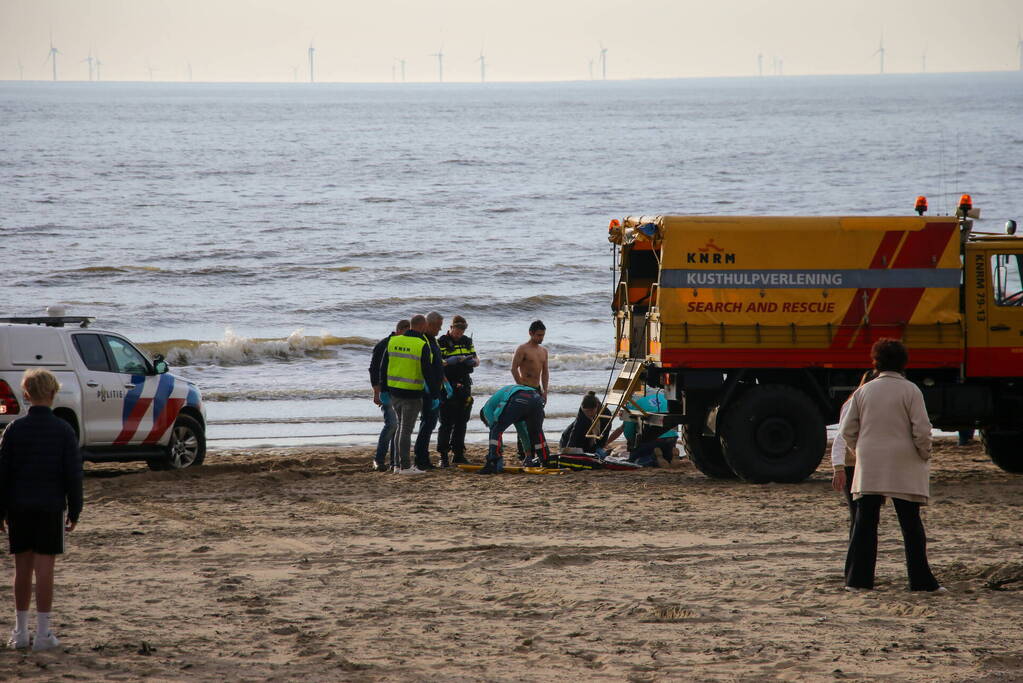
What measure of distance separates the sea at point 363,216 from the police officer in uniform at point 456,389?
10.2ft

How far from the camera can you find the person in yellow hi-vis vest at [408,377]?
1340 cm

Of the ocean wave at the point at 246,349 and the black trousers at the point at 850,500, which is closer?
the black trousers at the point at 850,500

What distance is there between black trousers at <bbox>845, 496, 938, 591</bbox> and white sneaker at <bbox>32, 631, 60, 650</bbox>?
4.69 metres

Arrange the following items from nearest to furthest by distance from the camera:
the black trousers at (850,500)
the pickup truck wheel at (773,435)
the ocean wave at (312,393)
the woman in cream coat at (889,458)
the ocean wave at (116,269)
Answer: the woman in cream coat at (889,458) < the black trousers at (850,500) < the pickup truck wheel at (773,435) < the ocean wave at (312,393) < the ocean wave at (116,269)

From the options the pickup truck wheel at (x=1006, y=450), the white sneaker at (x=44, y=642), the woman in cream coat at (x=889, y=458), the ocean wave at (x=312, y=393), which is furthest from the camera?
the ocean wave at (x=312, y=393)

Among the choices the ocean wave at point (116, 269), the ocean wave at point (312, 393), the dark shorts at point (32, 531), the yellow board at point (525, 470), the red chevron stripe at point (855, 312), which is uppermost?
the ocean wave at point (116, 269)

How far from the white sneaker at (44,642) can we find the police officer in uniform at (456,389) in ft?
25.3

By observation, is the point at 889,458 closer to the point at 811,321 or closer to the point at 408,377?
the point at 811,321

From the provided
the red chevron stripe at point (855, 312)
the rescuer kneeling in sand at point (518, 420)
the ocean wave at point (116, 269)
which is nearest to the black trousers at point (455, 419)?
the rescuer kneeling in sand at point (518, 420)

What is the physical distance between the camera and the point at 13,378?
11.9 meters

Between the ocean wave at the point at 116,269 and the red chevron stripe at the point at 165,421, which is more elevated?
the ocean wave at the point at 116,269

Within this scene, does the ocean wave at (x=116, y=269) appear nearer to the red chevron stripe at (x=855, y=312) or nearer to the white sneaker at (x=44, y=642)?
the red chevron stripe at (x=855, y=312)

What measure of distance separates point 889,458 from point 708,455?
5.72 metres

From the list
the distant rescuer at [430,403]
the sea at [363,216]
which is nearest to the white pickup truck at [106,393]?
the distant rescuer at [430,403]
